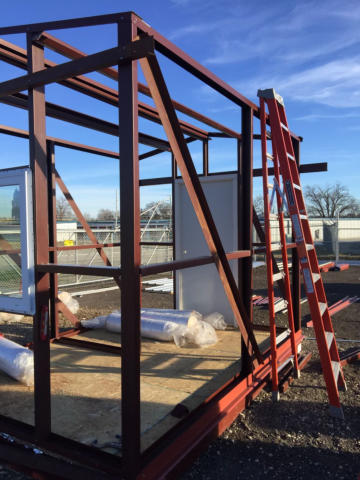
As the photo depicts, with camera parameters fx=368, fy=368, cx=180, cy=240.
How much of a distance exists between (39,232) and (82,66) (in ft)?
3.71

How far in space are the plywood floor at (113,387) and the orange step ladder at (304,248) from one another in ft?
3.42

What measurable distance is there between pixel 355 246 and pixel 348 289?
39.0ft

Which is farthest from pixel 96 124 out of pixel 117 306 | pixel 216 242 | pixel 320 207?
pixel 320 207

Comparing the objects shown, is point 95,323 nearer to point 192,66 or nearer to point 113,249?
point 192,66

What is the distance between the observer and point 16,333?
6320 mm

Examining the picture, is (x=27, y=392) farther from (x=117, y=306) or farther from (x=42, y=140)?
(x=117, y=306)

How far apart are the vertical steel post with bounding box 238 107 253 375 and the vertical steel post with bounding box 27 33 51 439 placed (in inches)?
77.9

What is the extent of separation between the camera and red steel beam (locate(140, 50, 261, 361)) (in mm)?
2361

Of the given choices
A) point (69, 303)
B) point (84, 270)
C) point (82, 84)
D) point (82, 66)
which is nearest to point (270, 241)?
point (84, 270)

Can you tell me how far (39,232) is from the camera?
2.57 m

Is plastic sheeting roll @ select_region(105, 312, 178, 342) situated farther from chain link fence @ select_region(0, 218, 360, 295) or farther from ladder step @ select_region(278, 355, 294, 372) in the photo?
chain link fence @ select_region(0, 218, 360, 295)

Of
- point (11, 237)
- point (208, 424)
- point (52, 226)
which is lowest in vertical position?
point (208, 424)

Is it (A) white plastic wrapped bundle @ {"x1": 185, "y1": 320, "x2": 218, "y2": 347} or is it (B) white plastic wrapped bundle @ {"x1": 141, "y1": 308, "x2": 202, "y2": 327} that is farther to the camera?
(B) white plastic wrapped bundle @ {"x1": 141, "y1": 308, "x2": 202, "y2": 327}

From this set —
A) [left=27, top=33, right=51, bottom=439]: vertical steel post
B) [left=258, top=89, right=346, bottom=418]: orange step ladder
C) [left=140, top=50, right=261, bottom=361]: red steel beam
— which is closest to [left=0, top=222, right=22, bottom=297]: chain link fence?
[left=27, top=33, right=51, bottom=439]: vertical steel post
